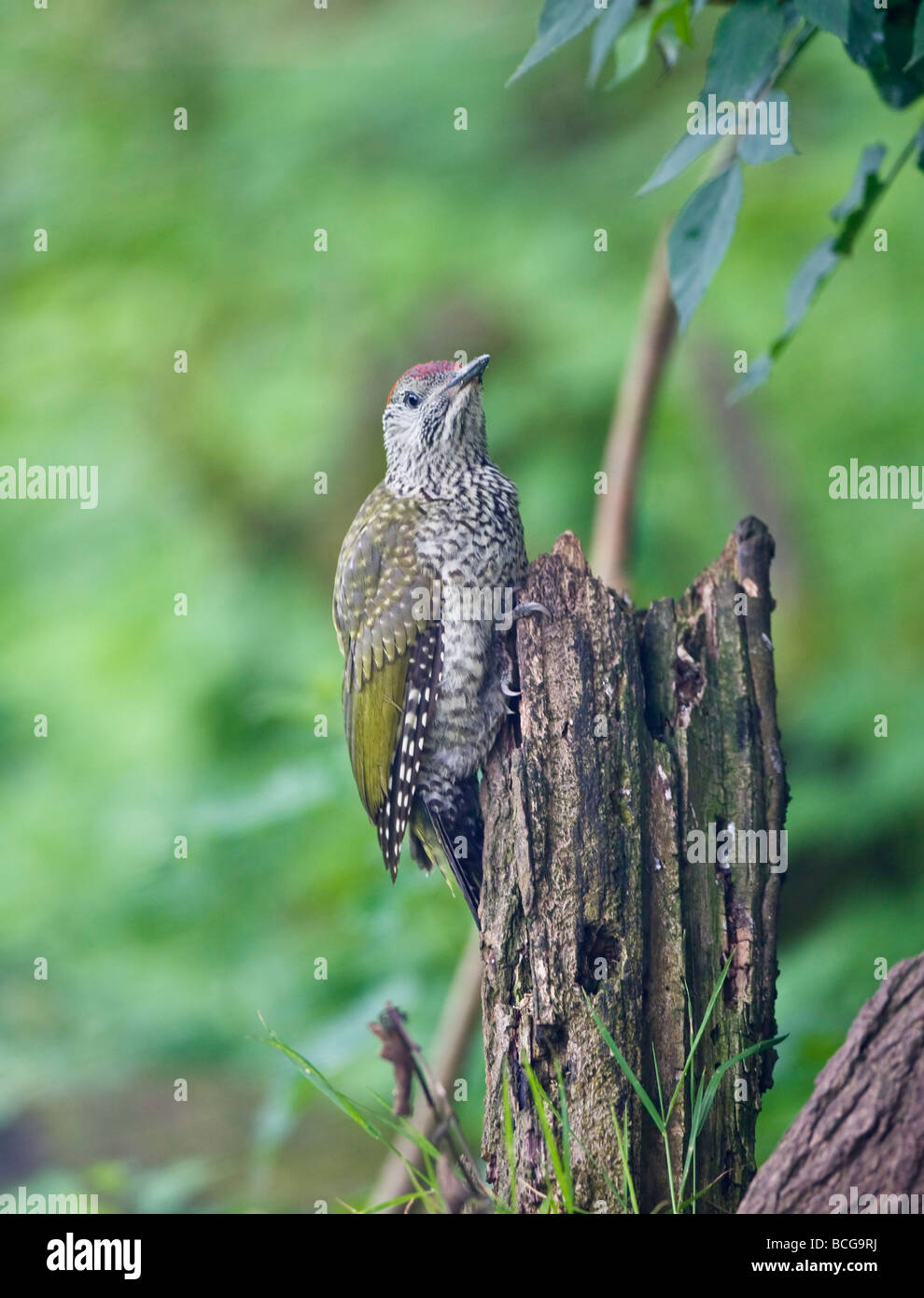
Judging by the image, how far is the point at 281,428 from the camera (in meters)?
5.58

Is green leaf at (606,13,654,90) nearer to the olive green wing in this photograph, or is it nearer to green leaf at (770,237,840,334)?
green leaf at (770,237,840,334)

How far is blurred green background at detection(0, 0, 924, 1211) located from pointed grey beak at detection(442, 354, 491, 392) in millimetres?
1746

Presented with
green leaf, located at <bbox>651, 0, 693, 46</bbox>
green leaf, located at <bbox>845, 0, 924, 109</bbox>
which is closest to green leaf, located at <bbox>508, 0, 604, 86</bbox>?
green leaf, located at <bbox>651, 0, 693, 46</bbox>

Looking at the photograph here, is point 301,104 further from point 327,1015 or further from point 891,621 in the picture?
point 327,1015

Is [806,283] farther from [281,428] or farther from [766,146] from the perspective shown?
[281,428]

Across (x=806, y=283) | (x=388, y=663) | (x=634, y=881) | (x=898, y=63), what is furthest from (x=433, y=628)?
(x=898, y=63)

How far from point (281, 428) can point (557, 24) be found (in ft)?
11.9

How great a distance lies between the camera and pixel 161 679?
5.34 meters

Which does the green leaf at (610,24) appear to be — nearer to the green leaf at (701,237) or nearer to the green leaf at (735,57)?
the green leaf at (735,57)

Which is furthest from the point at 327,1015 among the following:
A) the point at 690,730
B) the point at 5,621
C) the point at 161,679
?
the point at 5,621

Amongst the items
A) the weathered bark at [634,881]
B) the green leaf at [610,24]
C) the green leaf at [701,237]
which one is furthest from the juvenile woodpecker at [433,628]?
the green leaf at [610,24]

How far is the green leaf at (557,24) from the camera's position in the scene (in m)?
2.05

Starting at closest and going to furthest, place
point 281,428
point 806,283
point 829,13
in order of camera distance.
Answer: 1. point 829,13
2. point 806,283
3. point 281,428
